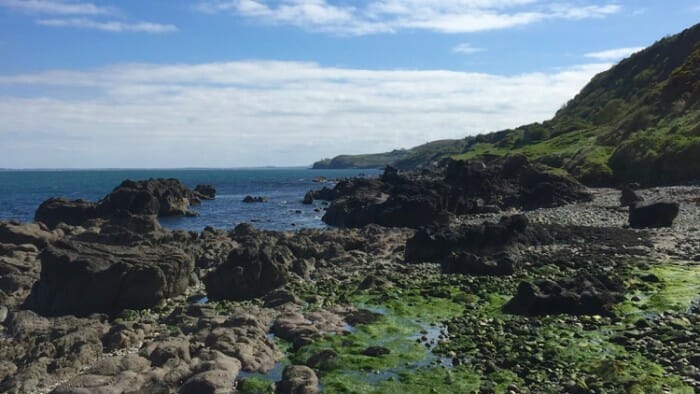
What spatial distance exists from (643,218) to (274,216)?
5627 centimetres

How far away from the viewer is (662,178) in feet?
278

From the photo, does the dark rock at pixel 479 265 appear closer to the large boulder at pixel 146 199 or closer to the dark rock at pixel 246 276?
the dark rock at pixel 246 276

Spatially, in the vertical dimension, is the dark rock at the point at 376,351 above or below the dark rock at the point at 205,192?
below

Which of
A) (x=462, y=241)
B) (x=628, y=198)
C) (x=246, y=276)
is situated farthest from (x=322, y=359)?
(x=628, y=198)

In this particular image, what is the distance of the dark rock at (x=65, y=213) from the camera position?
8049 centimetres

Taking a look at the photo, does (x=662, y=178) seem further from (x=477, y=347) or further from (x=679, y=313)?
(x=477, y=347)

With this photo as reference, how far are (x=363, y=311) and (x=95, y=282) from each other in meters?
15.1

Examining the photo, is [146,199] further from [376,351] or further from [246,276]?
[376,351]

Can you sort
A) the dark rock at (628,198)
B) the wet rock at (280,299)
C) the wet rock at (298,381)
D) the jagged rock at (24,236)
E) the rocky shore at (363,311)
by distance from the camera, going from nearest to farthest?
the wet rock at (298,381) → the rocky shore at (363,311) → the wet rock at (280,299) → the jagged rock at (24,236) → the dark rock at (628,198)

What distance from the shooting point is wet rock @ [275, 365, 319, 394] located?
20.2m

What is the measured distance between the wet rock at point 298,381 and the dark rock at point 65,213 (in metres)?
67.6

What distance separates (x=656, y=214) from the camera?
2012 inches

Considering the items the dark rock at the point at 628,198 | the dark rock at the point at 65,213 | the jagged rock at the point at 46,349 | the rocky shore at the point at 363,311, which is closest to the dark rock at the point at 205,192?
the dark rock at the point at 65,213

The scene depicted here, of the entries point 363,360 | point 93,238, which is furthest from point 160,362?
point 93,238
